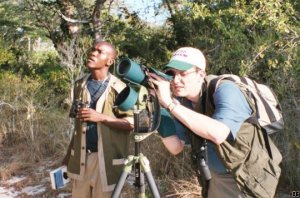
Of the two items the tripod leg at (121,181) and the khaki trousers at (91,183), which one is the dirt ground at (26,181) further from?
the tripod leg at (121,181)

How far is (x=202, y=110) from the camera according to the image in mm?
2090

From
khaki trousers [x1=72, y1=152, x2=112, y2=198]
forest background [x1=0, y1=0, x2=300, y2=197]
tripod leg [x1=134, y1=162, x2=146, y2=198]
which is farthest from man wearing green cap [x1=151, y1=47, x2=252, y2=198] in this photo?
khaki trousers [x1=72, y1=152, x2=112, y2=198]

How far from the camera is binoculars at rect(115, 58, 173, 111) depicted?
1.98 m

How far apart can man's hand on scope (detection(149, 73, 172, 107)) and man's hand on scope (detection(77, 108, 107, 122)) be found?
3.46 feet

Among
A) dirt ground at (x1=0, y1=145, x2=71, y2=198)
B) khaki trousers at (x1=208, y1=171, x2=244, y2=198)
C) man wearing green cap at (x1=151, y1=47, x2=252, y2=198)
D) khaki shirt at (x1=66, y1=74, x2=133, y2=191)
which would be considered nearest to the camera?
man wearing green cap at (x1=151, y1=47, x2=252, y2=198)

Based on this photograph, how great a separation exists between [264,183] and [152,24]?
7.99 m

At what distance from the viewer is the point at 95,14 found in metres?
9.84

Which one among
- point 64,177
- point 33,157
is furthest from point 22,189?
point 64,177

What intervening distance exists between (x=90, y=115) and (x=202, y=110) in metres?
1.05

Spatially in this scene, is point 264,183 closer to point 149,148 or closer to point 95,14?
point 149,148

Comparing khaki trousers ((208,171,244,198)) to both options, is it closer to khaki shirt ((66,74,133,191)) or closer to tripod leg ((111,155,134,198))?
tripod leg ((111,155,134,198))

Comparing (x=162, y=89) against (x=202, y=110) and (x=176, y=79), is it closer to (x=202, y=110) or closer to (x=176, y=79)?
(x=176, y=79)

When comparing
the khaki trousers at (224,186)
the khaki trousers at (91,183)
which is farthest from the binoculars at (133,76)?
the khaki trousers at (91,183)

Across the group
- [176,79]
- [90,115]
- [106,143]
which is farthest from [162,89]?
[106,143]
